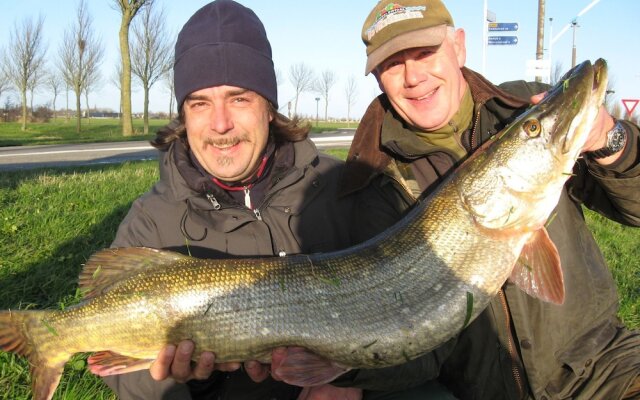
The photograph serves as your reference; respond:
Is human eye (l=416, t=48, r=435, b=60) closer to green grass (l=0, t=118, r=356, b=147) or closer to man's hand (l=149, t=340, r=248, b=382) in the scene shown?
man's hand (l=149, t=340, r=248, b=382)

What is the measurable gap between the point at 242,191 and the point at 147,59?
37500 millimetres

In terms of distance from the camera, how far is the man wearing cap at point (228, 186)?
329 cm

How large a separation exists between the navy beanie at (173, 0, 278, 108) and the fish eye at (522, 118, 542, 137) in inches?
69.1

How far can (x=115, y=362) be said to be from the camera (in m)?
2.75

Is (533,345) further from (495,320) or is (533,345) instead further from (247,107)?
(247,107)

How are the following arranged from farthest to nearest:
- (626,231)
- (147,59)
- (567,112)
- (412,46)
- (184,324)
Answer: (147,59) → (626,231) → (412,46) → (184,324) → (567,112)

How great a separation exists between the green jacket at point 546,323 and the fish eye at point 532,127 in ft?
1.35

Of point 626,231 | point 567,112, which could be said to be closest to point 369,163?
point 567,112

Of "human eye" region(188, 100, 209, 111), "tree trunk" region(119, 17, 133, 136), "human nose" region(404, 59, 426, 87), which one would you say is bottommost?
"human eye" region(188, 100, 209, 111)

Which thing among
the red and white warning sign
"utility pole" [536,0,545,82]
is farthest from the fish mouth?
"utility pole" [536,0,545,82]

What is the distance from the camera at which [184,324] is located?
8.85ft

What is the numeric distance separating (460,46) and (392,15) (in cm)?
57

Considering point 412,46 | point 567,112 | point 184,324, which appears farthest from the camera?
point 412,46

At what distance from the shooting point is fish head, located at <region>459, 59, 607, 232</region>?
99.1 inches
